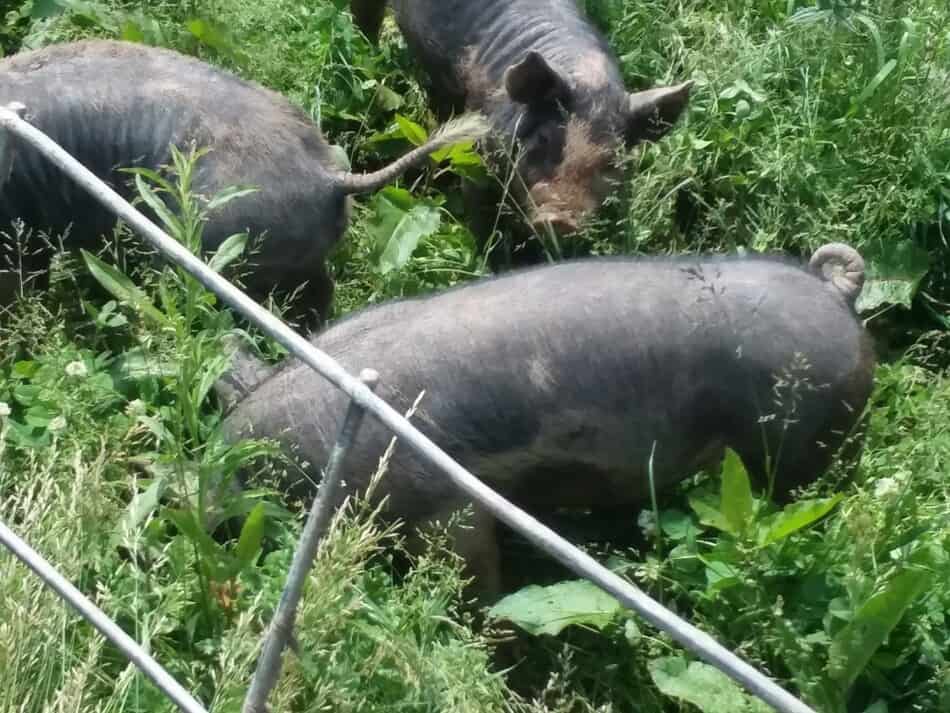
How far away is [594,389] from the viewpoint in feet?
10.6

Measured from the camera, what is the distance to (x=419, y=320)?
3363 mm

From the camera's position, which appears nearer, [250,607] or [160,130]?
[250,607]

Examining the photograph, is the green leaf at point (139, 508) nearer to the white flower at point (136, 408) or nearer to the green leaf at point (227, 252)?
the white flower at point (136, 408)

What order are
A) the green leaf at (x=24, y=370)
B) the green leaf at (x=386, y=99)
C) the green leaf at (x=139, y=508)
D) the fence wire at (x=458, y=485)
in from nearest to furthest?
the fence wire at (x=458, y=485) < the green leaf at (x=139, y=508) < the green leaf at (x=24, y=370) < the green leaf at (x=386, y=99)

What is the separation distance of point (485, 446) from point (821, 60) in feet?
7.12

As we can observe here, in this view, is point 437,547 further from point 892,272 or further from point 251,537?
point 892,272

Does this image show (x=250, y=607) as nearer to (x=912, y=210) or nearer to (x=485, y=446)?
(x=485, y=446)

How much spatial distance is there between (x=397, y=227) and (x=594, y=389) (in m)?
1.26

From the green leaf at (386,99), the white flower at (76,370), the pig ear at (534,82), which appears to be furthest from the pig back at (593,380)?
the green leaf at (386,99)

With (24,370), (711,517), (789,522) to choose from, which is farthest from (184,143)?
(789,522)

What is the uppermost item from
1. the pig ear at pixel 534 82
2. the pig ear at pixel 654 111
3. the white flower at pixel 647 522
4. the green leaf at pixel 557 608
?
the pig ear at pixel 534 82

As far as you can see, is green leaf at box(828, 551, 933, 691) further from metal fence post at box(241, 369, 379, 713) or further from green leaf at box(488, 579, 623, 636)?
metal fence post at box(241, 369, 379, 713)

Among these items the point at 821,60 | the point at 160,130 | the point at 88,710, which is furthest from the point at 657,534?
the point at 821,60

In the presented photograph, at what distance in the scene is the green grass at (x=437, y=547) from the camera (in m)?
2.75
